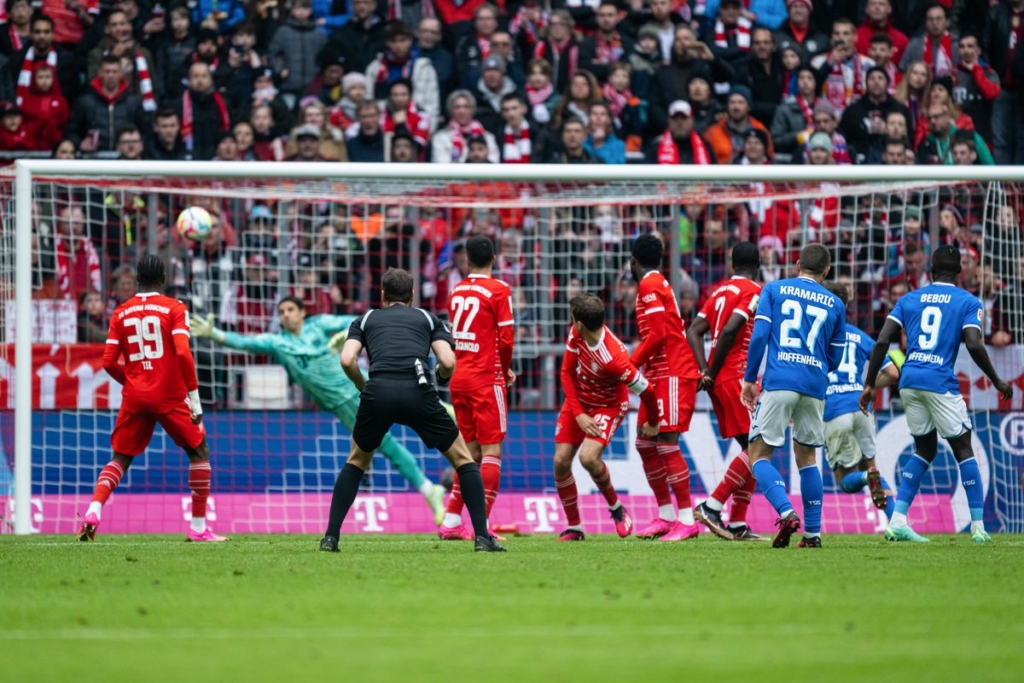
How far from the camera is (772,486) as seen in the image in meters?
10.4

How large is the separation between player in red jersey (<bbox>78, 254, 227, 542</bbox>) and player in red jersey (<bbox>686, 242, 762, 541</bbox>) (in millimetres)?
3931

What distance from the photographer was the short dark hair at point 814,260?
419 inches

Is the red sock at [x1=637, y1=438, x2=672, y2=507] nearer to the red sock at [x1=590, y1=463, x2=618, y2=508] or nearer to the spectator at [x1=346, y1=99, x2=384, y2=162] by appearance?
the red sock at [x1=590, y1=463, x2=618, y2=508]

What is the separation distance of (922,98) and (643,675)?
15.0 meters

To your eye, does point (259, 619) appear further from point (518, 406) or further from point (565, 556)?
point (518, 406)

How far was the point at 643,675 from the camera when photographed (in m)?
5.24

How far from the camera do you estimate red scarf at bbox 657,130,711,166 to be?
58.9 ft

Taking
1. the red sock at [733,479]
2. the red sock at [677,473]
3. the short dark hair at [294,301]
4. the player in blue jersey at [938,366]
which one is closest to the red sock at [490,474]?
the red sock at [677,473]

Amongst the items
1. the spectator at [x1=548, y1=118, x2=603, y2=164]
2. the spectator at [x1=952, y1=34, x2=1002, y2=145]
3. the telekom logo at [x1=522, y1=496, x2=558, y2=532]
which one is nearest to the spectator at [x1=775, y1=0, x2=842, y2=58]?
the spectator at [x1=952, y1=34, x2=1002, y2=145]

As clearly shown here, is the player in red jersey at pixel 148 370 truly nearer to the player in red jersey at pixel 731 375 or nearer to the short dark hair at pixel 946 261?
the player in red jersey at pixel 731 375

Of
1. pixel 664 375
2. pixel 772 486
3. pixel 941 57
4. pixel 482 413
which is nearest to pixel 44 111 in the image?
pixel 482 413

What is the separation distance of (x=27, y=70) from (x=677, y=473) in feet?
35.7

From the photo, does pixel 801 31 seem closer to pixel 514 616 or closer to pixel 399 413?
pixel 399 413

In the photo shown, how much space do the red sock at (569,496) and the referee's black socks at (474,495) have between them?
1912mm
